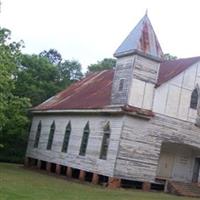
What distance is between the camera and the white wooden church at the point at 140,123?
32.0 m

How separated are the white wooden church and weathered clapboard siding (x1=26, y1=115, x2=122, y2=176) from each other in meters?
0.06

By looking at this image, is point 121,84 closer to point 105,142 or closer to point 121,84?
point 121,84

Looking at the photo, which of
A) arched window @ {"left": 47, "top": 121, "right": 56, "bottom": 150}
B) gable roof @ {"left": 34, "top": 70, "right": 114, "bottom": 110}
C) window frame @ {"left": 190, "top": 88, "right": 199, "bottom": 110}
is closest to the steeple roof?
window frame @ {"left": 190, "top": 88, "right": 199, "bottom": 110}

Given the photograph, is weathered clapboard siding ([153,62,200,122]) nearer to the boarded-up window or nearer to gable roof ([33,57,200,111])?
gable roof ([33,57,200,111])

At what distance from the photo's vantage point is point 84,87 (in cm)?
4362

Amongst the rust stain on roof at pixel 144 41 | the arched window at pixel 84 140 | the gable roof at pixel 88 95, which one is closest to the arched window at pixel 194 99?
the rust stain on roof at pixel 144 41

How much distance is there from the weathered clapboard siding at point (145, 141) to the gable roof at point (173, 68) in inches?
94.8

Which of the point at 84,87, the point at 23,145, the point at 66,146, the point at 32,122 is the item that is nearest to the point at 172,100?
the point at 66,146

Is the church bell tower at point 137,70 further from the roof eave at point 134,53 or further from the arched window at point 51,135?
the arched window at point 51,135

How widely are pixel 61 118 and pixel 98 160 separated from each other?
797 cm

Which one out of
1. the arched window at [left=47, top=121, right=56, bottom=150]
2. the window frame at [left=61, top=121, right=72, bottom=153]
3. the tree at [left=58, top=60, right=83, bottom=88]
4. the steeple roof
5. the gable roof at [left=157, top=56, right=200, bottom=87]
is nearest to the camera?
the steeple roof

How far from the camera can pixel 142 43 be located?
3281cm

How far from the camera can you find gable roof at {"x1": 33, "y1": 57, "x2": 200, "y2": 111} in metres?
34.3

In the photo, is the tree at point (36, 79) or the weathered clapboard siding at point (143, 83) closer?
the weathered clapboard siding at point (143, 83)
